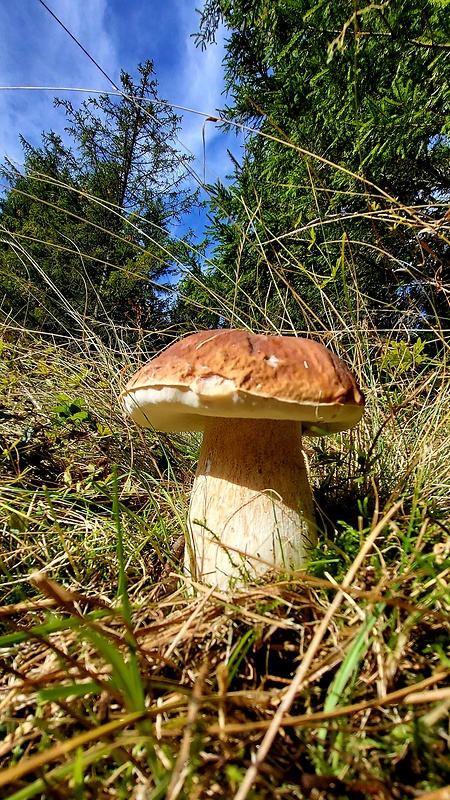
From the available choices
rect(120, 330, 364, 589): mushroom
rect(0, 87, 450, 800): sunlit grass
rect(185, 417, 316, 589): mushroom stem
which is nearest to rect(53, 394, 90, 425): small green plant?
rect(0, 87, 450, 800): sunlit grass

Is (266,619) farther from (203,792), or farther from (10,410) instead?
(10,410)

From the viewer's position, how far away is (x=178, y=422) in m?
1.38

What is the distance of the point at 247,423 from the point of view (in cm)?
114

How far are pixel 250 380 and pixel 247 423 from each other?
0.30 meters

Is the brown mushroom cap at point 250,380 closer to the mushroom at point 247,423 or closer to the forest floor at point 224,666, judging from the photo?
the mushroom at point 247,423

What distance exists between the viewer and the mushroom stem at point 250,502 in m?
1.03

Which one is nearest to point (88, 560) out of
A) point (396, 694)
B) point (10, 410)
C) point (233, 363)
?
point (233, 363)

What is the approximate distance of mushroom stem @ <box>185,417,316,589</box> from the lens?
1033 mm

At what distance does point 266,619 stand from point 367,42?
3.21 m

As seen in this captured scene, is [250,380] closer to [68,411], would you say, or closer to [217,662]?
[217,662]

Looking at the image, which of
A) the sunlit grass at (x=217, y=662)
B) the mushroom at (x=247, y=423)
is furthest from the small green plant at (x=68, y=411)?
the mushroom at (x=247, y=423)

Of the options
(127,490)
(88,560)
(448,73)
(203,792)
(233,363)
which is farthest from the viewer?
(448,73)

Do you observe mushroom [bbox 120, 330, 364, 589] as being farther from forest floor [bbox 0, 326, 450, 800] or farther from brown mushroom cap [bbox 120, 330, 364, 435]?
forest floor [bbox 0, 326, 450, 800]

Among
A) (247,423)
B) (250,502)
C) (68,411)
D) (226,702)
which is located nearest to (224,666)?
(226,702)
